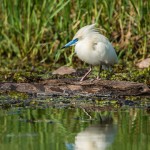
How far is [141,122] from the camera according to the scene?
272 inches

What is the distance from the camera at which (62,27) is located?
11.7 meters

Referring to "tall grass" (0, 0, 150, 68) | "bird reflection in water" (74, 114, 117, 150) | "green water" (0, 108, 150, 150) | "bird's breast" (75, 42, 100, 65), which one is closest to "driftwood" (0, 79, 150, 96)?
"bird's breast" (75, 42, 100, 65)

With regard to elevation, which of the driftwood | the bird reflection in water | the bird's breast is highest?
the bird's breast

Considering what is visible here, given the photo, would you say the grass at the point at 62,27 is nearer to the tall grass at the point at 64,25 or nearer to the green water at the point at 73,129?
the tall grass at the point at 64,25

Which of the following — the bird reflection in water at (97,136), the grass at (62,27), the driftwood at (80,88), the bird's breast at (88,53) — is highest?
the grass at (62,27)

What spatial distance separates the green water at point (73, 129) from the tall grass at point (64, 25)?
388 cm

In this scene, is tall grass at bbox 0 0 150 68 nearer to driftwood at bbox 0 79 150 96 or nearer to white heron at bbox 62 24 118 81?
white heron at bbox 62 24 118 81

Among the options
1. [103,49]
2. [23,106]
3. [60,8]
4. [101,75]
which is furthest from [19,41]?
[23,106]

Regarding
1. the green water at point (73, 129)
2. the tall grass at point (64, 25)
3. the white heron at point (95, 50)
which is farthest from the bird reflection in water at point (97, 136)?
the tall grass at point (64, 25)

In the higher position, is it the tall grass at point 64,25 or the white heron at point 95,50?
the tall grass at point 64,25

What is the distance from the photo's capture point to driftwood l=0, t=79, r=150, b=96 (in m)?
8.53

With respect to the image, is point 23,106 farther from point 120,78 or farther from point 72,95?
point 120,78

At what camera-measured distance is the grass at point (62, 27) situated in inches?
451

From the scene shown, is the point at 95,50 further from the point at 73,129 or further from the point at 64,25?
the point at 73,129
